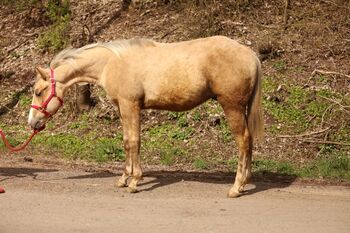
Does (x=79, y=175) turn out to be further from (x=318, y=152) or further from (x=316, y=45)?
(x=316, y=45)

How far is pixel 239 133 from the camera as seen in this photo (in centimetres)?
741

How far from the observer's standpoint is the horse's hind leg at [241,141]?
7.32 m

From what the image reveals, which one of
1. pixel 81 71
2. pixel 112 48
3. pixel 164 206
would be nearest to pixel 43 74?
pixel 81 71

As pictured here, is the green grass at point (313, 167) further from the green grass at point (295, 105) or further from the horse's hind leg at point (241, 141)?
the horse's hind leg at point (241, 141)

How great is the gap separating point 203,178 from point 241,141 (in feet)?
4.22

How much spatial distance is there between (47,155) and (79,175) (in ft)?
7.46

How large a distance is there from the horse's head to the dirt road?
94 cm

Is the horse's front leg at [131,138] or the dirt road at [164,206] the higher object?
the horse's front leg at [131,138]

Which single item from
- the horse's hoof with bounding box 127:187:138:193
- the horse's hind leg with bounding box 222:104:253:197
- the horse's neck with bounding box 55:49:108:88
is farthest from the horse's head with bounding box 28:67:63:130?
the horse's hind leg with bounding box 222:104:253:197

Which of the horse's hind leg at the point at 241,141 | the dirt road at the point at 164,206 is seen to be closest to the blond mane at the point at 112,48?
the horse's hind leg at the point at 241,141

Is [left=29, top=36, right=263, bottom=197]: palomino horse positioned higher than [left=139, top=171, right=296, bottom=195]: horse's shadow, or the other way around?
[left=29, top=36, right=263, bottom=197]: palomino horse

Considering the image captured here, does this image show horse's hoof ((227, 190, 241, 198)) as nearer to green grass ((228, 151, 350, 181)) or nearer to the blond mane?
green grass ((228, 151, 350, 181))

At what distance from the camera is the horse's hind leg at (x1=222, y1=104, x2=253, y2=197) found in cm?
732

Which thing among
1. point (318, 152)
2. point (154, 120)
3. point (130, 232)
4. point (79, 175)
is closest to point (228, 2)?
point (154, 120)
